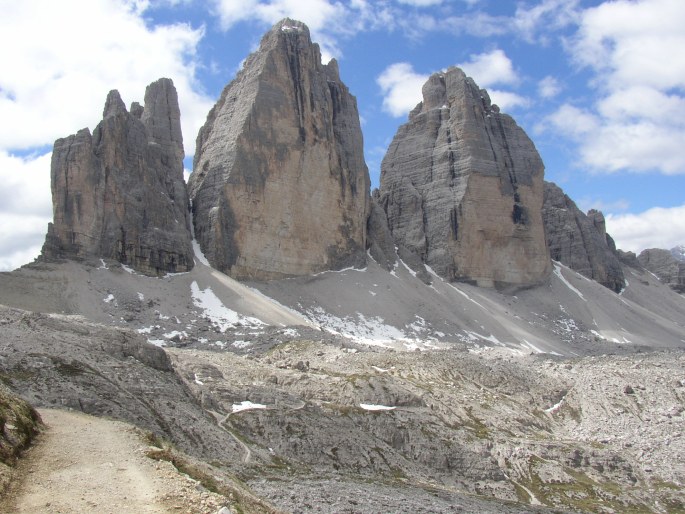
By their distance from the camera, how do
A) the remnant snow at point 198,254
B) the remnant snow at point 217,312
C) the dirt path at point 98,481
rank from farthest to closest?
the remnant snow at point 198,254, the remnant snow at point 217,312, the dirt path at point 98,481

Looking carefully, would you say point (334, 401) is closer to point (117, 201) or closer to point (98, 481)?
point (98, 481)

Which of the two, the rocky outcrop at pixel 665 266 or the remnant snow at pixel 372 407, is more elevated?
the rocky outcrop at pixel 665 266

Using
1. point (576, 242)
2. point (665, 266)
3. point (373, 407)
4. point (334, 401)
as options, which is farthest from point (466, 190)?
point (373, 407)

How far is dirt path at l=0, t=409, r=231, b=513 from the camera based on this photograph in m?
15.4

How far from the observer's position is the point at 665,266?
15938 cm

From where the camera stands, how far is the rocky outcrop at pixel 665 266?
504ft

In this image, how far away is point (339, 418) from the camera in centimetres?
3925

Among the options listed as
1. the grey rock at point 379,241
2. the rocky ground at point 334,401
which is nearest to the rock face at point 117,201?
the rocky ground at point 334,401

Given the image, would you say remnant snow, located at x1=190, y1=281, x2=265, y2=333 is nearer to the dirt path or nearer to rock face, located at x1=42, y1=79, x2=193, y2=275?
rock face, located at x1=42, y1=79, x2=193, y2=275

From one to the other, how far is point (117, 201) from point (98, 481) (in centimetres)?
6439

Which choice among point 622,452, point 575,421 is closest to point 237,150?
point 575,421

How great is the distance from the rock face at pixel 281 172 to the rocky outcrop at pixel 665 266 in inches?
3302

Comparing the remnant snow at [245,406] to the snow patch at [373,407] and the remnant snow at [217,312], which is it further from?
the remnant snow at [217,312]

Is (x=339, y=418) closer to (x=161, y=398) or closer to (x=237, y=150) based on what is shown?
(x=161, y=398)
